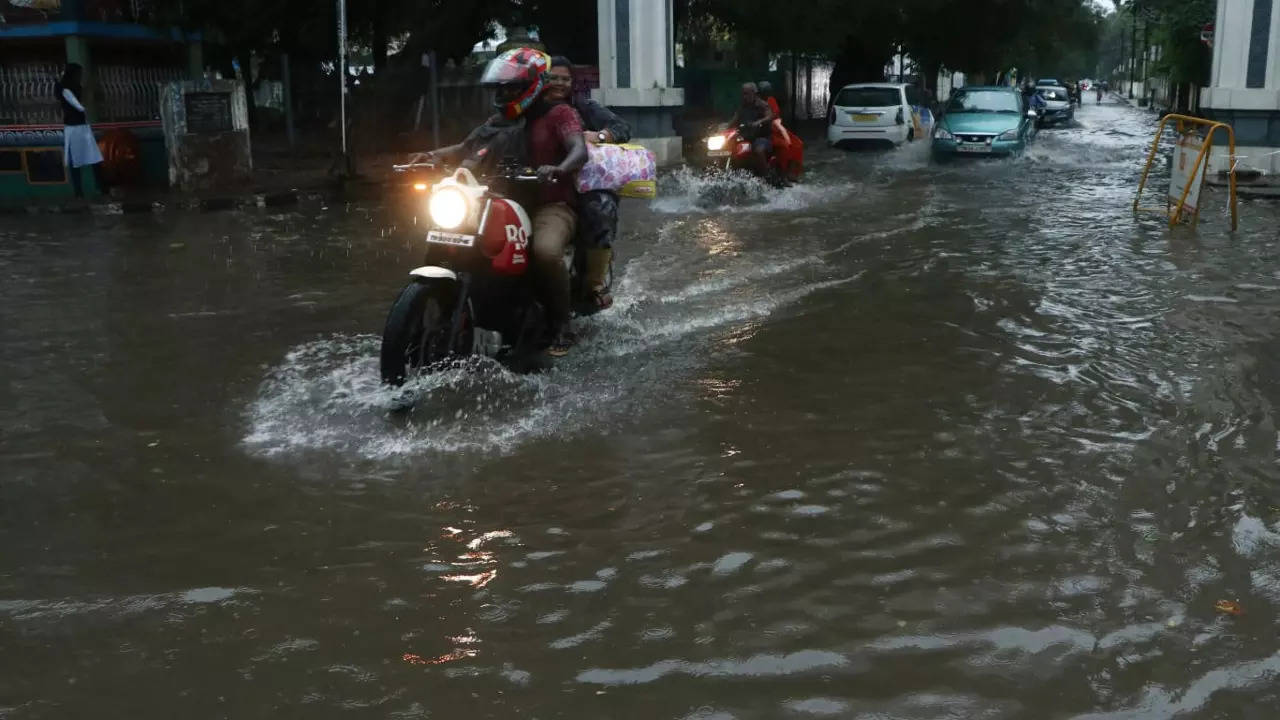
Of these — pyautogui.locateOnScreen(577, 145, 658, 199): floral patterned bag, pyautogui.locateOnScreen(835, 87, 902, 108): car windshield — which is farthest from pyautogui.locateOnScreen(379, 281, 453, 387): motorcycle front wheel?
pyautogui.locateOnScreen(835, 87, 902, 108): car windshield

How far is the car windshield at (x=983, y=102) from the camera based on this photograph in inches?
925

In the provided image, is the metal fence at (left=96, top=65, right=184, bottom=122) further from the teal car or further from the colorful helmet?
the colorful helmet

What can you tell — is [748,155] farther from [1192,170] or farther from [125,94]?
[125,94]

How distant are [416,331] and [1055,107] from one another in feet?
144

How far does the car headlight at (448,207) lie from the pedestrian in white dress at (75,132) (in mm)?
12692

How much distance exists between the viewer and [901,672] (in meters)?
3.49

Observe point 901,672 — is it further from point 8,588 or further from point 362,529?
point 8,588

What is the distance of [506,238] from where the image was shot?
6.38 meters

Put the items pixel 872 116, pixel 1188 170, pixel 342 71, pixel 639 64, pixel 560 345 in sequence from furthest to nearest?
pixel 872 116 < pixel 639 64 < pixel 342 71 < pixel 1188 170 < pixel 560 345

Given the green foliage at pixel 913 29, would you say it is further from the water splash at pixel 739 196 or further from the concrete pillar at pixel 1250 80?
the water splash at pixel 739 196

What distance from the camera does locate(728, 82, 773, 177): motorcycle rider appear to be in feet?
53.0

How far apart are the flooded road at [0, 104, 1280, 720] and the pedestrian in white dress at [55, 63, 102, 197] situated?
8.59 metres

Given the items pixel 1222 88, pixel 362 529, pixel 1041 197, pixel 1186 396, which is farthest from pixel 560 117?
pixel 1222 88

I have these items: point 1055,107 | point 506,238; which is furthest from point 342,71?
point 1055,107
